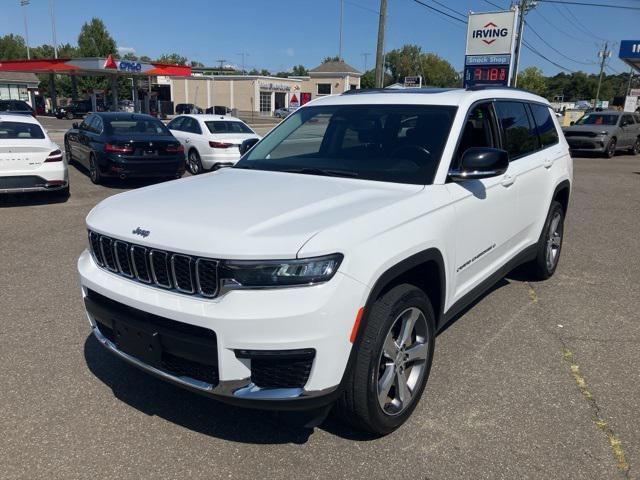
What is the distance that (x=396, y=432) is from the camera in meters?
3.10

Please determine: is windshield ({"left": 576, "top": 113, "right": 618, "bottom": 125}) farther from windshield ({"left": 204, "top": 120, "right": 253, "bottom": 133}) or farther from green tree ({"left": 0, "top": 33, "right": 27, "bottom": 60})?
green tree ({"left": 0, "top": 33, "right": 27, "bottom": 60})

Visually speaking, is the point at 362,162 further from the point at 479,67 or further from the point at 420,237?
the point at 479,67

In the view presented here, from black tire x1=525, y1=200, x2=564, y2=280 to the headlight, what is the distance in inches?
138

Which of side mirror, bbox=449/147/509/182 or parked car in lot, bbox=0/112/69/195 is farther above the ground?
side mirror, bbox=449/147/509/182

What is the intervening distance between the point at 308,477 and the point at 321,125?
106 inches

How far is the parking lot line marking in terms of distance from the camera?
287cm

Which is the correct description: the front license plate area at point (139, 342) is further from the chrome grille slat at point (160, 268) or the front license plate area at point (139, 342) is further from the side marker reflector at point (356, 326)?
the side marker reflector at point (356, 326)

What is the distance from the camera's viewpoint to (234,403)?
2559 millimetres

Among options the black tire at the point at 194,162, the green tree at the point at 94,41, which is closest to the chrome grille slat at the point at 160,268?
the black tire at the point at 194,162

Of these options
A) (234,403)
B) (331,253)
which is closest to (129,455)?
(234,403)

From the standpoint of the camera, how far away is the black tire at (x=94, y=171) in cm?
1170

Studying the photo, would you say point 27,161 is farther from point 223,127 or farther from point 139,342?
point 139,342

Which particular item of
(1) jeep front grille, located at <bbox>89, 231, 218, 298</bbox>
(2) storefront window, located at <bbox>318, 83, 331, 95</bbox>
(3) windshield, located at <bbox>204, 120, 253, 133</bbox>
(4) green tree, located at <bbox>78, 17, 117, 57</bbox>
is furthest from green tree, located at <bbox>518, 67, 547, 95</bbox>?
(1) jeep front grille, located at <bbox>89, 231, 218, 298</bbox>

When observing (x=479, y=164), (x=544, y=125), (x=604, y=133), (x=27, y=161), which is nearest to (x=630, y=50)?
(x=604, y=133)
